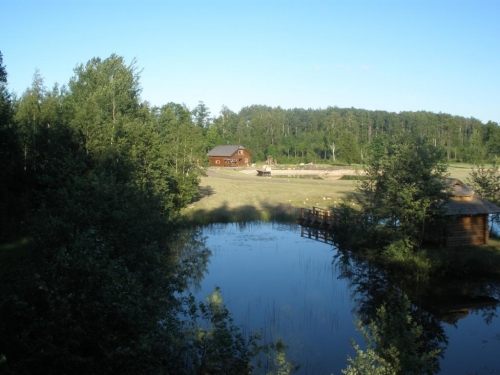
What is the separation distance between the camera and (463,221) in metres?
27.5

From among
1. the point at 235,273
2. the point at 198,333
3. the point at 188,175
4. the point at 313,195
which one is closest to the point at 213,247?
the point at 235,273

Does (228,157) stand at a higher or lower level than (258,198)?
higher

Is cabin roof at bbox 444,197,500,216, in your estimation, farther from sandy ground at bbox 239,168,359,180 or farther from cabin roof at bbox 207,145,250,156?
cabin roof at bbox 207,145,250,156

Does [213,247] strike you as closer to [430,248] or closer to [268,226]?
[268,226]

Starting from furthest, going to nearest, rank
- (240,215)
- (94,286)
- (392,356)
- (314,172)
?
(314,172), (240,215), (392,356), (94,286)

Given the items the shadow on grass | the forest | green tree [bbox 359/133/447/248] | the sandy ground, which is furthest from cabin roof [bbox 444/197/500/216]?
the sandy ground

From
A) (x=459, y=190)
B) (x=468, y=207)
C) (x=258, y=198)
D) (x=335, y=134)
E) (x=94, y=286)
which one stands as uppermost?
(x=335, y=134)

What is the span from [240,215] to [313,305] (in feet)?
73.6

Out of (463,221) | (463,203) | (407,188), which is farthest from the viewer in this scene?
(463,203)

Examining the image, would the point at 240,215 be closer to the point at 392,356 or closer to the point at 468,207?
the point at 468,207

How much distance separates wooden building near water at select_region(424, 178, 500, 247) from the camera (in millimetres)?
26922

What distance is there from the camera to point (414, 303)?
2097cm

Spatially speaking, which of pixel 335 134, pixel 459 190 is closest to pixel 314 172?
pixel 335 134

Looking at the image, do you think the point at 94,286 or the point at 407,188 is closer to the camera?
the point at 94,286
